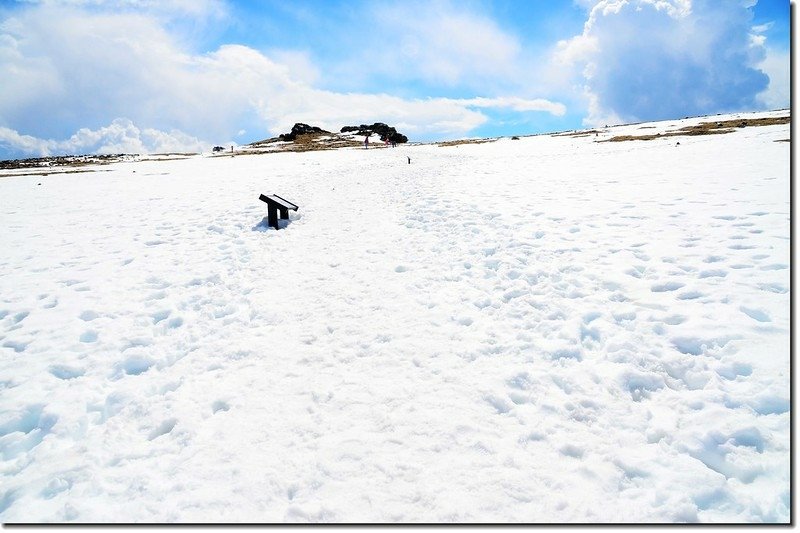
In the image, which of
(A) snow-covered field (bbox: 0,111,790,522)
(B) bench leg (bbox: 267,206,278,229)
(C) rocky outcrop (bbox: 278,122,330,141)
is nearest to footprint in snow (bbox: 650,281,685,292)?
(A) snow-covered field (bbox: 0,111,790,522)

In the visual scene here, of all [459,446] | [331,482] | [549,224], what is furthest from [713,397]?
[549,224]

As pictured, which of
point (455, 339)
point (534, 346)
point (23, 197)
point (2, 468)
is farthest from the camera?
point (23, 197)

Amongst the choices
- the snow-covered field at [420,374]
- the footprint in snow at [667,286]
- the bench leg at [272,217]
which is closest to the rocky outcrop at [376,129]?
the bench leg at [272,217]

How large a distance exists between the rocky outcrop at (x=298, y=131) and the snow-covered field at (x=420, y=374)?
137 metres

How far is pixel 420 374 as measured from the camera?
5855 millimetres

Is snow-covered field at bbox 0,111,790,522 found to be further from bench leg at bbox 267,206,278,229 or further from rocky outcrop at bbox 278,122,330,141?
rocky outcrop at bbox 278,122,330,141

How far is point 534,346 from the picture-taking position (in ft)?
20.4

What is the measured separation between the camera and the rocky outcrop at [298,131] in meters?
138

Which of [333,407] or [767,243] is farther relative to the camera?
[767,243]

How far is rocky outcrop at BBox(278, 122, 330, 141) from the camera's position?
137950 millimetres

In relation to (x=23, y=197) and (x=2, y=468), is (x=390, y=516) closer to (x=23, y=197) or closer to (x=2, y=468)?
(x=2, y=468)

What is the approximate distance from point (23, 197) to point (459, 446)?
30714mm

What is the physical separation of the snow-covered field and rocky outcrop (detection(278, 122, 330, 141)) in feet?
450

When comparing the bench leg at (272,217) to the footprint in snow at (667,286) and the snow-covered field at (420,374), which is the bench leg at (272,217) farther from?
the footprint in snow at (667,286)
